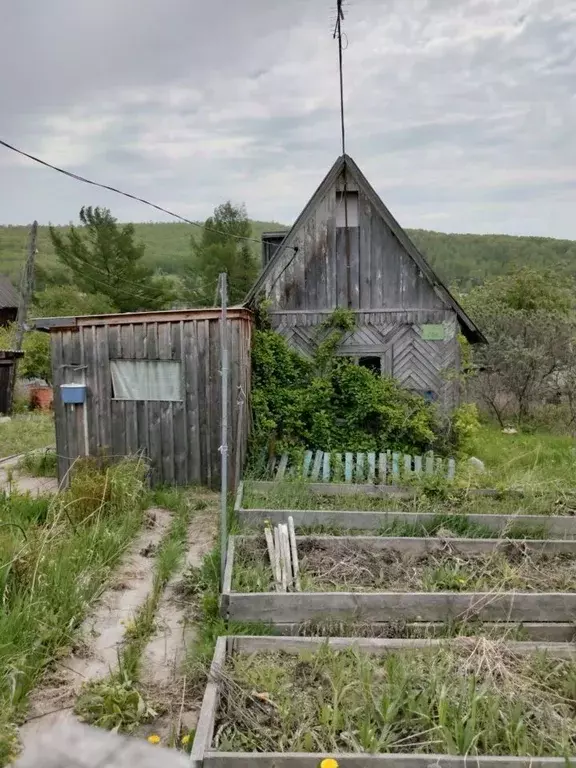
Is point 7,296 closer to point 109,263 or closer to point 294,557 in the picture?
point 109,263

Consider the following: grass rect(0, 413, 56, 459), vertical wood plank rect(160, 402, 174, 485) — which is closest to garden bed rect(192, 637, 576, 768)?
vertical wood plank rect(160, 402, 174, 485)

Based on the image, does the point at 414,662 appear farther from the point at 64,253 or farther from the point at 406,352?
the point at 64,253

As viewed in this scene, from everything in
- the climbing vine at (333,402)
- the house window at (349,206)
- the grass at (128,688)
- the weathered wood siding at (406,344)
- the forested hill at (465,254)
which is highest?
the forested hill at (465,254)

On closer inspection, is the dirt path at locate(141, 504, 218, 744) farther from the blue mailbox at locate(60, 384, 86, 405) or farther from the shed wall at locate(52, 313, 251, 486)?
the blue mailbox at locate(60, 384, 86, 405)

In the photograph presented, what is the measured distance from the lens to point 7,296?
36625 millimetres

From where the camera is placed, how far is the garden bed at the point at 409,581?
5.00m

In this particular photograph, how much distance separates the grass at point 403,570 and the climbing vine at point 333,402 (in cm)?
450

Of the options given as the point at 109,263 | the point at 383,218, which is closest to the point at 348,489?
the point at 383,218

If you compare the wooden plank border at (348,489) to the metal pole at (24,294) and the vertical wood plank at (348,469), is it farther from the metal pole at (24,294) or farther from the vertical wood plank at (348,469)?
the metal pole at (24,294)

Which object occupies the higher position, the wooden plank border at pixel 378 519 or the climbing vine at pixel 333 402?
the climbing vine at pixel 333 402

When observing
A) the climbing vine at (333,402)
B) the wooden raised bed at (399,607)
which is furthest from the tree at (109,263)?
the wooden raised bed at (399,607)

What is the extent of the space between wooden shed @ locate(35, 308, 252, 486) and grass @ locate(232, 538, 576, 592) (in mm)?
3433

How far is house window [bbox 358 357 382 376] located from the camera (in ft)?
37.6

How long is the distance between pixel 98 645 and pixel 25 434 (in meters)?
12.5
